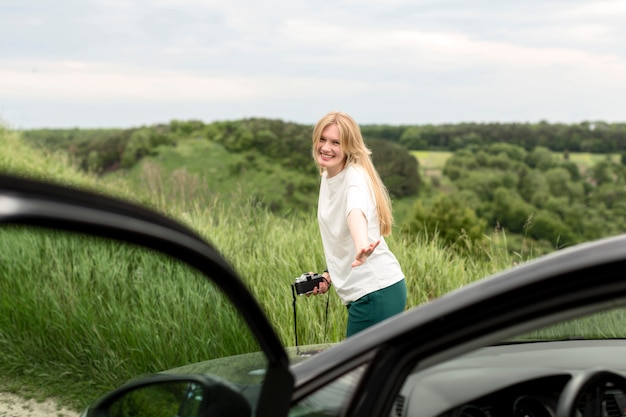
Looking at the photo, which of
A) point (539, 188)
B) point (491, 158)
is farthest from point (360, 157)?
point (491, 158)

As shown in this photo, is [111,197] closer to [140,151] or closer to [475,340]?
[475,340]

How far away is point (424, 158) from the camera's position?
54094mm

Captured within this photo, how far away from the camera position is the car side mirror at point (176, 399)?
58.1 inches

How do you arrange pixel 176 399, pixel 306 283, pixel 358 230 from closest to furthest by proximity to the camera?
pixel 176 399
pixel 358 230
pixel 306 283

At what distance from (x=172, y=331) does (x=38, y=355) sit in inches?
29.6

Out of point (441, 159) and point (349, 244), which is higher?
point (349, 244)

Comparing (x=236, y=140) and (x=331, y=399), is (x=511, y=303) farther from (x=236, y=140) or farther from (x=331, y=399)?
(x=236, y=140)

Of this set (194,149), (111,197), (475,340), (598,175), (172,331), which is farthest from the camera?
(598,175)

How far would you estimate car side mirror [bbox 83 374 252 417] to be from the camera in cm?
147

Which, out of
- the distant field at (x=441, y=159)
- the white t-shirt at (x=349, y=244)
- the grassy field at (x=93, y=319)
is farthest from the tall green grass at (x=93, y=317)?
the distant field at (x=441, y=159)

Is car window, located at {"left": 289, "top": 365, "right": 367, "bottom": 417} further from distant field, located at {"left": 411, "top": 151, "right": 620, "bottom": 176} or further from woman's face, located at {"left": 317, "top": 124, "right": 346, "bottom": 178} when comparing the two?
distant field, located at {"left": 411, "top": 151, "right": 620, "bottom": 176}

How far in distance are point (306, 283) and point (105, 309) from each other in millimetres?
2294

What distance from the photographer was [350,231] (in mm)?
3664

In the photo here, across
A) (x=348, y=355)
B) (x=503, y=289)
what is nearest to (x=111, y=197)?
(x=348, y=355)
